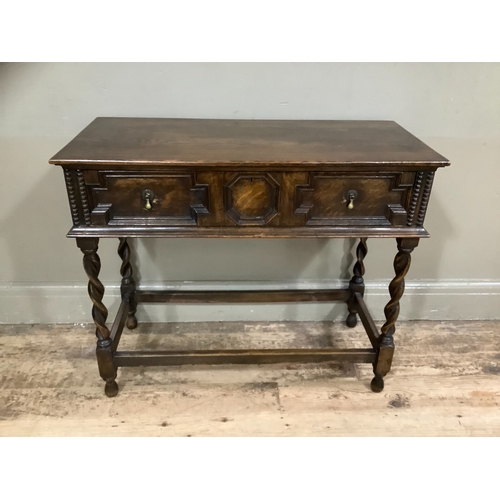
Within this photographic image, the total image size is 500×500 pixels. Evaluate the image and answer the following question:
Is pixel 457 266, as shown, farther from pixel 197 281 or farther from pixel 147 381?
pixel 147 381

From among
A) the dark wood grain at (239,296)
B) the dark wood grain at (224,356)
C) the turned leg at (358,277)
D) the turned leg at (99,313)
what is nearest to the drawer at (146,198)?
the turned leg at (99,313)

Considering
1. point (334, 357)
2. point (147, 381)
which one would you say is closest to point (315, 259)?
point (334, 357)

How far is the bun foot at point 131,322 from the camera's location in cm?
207

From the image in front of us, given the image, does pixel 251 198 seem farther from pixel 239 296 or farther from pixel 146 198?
pixel 239 296

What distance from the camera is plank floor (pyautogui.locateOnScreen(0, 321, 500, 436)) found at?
5.33ft

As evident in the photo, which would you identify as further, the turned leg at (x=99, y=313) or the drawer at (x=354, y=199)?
the turned leg at (x=99, y=313)

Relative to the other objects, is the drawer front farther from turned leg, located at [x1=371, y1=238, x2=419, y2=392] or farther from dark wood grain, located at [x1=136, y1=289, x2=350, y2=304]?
dark wood grain, located at [x1=136, y1=289, x2=350, y2=304]

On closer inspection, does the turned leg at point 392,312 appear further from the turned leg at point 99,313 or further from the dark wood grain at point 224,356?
the turned leg at point 99,313

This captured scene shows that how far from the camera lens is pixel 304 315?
216 centimetres

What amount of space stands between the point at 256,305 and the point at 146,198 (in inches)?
38.5

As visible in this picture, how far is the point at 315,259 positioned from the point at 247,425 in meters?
0.82

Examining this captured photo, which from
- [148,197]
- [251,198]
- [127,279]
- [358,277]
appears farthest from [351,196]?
[127,279]

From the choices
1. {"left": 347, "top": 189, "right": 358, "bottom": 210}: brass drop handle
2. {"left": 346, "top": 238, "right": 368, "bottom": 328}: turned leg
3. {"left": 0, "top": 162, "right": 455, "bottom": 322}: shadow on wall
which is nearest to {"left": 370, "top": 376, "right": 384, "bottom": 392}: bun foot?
{"left": 346, "top": 238, "right": 368, "bottom": 328}: turned leg

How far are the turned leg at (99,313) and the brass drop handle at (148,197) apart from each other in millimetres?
238
